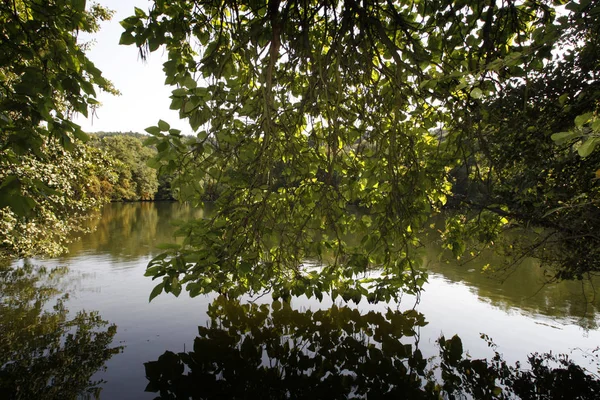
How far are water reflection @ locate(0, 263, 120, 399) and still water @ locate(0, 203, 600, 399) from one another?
0.03 m

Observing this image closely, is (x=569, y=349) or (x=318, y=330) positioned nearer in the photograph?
(x=569, y=349)

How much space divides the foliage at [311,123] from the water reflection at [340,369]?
1774mm

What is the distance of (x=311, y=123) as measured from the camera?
3748mm

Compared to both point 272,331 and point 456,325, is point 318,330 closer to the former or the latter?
point 272,331

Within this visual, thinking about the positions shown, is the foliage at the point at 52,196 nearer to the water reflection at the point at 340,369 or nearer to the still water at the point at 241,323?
the still water at the point at 241,323

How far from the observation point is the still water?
529 centimetres

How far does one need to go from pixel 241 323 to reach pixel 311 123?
4629mm

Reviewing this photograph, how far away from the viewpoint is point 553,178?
497cm

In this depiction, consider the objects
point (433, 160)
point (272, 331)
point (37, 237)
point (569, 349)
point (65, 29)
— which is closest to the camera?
point (65, 29)

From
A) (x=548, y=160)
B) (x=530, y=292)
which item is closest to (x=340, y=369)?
(x=548, y=160)

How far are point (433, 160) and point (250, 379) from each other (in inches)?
144

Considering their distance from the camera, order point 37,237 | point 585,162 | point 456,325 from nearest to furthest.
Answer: point 585,162
point 456,325
point 37,237

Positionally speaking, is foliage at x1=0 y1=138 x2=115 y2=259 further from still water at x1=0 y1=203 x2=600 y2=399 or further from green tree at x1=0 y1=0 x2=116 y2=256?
green tree at x1=0 y1=0 x2=116 y2=256

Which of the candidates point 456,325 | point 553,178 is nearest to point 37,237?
point 456,325
